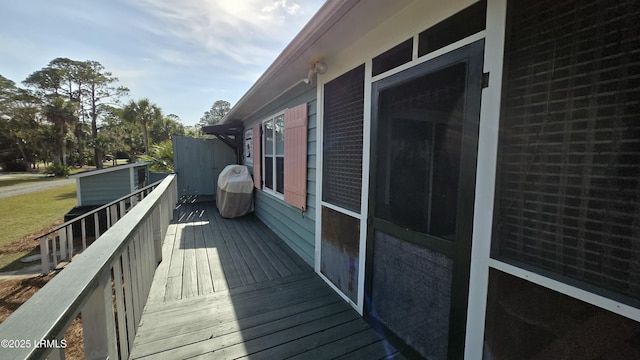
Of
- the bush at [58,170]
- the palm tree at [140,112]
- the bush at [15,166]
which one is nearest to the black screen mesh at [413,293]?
the palm tree at [140,112]

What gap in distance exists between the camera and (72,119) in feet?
76.9

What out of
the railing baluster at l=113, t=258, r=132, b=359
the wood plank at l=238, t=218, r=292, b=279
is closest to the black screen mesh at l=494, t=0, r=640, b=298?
the railing baluster at l=113, t=258, r=132, b=359

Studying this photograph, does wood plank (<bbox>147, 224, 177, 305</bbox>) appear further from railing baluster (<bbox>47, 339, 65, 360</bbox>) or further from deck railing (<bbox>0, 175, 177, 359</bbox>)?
railing baluster (<bbox>47, 339, 65, 360</bbox>)

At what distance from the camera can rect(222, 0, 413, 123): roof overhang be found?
1.58 metres

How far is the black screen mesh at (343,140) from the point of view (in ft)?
7.11

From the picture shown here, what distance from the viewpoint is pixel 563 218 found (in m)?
0.95

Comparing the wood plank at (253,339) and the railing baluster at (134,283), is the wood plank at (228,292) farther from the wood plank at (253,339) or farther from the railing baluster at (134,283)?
the wood plank at (253,339)

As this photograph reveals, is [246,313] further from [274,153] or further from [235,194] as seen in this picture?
[235,194]

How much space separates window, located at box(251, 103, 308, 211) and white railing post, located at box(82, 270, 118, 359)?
218 centimetres

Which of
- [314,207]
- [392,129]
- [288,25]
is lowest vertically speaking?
[314,207]

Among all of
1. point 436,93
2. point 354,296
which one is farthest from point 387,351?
point 436,93

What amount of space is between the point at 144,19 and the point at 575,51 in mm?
5753

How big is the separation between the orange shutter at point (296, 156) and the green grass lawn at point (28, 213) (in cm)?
632

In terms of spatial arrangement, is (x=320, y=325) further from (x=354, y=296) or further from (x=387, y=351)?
(x=387, y=351)
